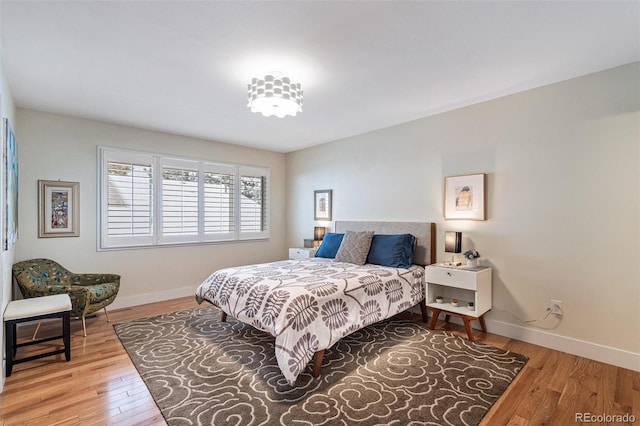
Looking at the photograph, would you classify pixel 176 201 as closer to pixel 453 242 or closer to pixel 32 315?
pixel 32 315

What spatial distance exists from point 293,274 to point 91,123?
134 inches

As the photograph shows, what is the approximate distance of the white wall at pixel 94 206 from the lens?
141 inches

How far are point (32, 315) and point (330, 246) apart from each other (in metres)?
3.15

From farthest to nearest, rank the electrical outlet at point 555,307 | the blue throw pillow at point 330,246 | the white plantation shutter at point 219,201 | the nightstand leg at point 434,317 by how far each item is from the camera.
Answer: the white plantation shutter at point 219,201, the blue throw pillow at point 330,246, the nightstand leg at point 434,317, the electrical outlet at point 555,307

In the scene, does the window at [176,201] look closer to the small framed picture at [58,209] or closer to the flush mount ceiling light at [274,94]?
the small framed picture at [58,209]

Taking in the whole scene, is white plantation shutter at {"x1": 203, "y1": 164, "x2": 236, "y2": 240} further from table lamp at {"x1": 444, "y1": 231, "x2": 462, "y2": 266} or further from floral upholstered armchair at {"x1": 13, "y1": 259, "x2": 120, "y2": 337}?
table lamp at {"x1": 444, "y1": 231, "x2": 462, "y2": 266}

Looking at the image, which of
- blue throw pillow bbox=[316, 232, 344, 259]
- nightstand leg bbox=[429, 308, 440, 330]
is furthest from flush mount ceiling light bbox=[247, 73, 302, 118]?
nightstand leg bbox=[429, 308, 440, 330]

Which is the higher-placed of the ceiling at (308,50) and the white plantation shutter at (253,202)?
the ceiling at (308,50)

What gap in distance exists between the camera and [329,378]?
7.82 ft

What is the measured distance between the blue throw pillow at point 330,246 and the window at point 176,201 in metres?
1.77

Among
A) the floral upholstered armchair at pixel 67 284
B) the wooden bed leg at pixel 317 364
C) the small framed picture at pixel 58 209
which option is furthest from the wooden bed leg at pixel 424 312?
the small framed picture at pixel 58 209

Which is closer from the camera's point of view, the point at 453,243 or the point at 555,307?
the point at 555,307

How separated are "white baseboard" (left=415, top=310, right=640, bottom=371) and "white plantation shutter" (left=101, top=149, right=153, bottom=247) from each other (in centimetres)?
458

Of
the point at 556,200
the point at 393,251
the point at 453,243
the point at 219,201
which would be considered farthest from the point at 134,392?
the point at 556,200
